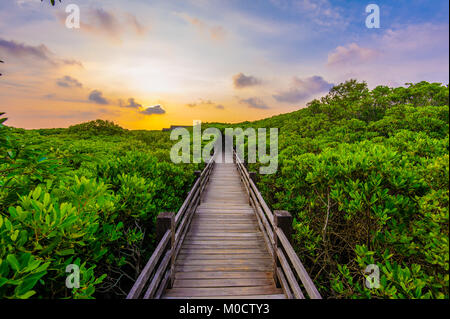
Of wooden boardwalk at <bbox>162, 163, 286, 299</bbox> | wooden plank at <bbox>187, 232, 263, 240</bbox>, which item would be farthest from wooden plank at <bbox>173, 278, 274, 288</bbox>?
wooden plank at <bbox>187, 232, 263, 240</bbox>

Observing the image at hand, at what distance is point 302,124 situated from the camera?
37.8 ft

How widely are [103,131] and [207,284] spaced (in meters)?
28.5

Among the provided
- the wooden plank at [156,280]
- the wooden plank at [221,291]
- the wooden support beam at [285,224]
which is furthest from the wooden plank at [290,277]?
the wooden plank at [156,280]

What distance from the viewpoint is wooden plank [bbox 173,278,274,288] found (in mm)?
3320

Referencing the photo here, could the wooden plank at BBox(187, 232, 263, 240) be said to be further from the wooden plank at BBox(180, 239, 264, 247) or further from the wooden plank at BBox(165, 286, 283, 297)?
the wooden plank at BBox(165, 286, 283, 297)

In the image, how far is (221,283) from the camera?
132 inches

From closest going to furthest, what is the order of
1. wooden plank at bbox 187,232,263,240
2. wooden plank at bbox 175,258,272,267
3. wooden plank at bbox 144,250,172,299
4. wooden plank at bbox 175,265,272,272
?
wooden plank at bbox 144,250,172,299, wooden plank at bbox 175,265,272,272, wooden plank at bbox 175,258,272,267, wooden plank at bbox 187,232,263,240

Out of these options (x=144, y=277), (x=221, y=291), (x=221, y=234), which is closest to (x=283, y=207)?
(x=221, y=234)

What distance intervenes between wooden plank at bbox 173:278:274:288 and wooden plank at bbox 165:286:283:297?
0.26 ft

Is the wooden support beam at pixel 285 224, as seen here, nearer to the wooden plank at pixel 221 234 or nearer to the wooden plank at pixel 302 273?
the wooden plank at pixel 302 273

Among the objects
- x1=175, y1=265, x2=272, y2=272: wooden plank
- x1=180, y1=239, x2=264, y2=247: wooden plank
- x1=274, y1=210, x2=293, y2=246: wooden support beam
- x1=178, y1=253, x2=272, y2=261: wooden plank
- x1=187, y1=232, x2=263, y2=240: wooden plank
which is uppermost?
x1=274, y1=210, x2=293, y2=246: wooden support beam

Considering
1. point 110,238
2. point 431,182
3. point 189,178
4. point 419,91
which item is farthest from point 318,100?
point 110,238
